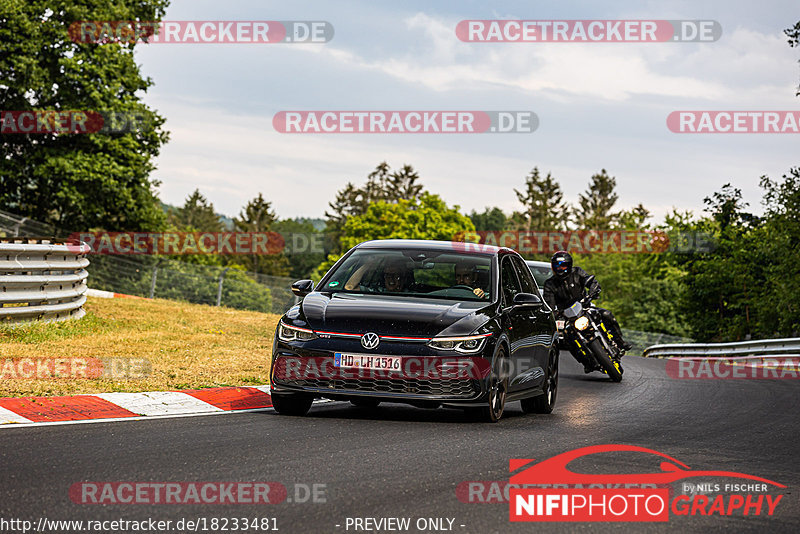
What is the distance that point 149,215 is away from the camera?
44219 millimetres

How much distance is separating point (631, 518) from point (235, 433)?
3.43 meters

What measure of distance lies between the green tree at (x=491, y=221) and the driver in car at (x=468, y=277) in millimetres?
171541

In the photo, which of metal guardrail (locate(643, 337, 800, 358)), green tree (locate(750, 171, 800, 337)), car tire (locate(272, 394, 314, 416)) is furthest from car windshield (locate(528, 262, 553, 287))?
green tree (locate(750, 171, 800, 337))

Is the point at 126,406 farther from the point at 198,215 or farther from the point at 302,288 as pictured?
the point at 198,215

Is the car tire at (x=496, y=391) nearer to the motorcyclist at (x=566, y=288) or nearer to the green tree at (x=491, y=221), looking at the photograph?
the motorcyclist at (x=566, y=288)

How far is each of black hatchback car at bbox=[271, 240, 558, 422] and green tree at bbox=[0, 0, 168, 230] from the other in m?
32.4

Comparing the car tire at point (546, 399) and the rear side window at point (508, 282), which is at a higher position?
the rear side window at point (508, 282)

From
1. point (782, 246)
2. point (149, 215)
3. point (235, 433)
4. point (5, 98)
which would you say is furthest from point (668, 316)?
point (235, 433)

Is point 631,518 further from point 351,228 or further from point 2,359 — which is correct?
point 351,228

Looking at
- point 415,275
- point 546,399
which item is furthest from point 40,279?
point 546,399

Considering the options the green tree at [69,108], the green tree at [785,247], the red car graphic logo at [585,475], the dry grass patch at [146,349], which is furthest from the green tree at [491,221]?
the red car graphic logo at [585,475]

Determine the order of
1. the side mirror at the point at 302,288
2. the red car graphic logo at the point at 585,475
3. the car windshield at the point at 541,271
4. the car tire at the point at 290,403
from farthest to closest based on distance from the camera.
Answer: the car windshield at the point at 541,271
the side mirror at the point at 302,288
the car tire at the point at 290,403
the red car graphic logo at the point at 585,475

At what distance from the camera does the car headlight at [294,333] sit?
29.4ft

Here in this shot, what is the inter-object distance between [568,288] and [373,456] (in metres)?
9.56
